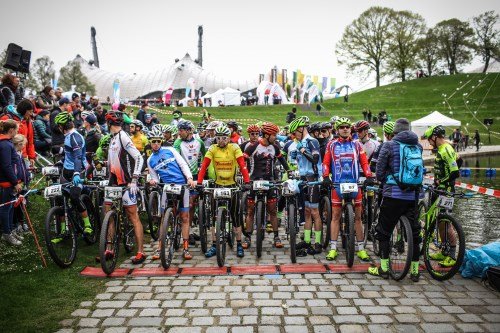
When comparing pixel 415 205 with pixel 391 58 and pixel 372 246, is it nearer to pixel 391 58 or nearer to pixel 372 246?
pixel 372 246

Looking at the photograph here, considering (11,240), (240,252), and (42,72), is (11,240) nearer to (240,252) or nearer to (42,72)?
(240,252)

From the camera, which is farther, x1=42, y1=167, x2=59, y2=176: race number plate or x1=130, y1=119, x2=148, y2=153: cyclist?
x1=130, y1=119, x2=148, y2=153: cyclist

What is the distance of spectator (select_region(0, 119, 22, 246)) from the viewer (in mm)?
6645

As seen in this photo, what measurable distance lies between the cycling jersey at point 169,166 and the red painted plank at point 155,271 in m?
1.53

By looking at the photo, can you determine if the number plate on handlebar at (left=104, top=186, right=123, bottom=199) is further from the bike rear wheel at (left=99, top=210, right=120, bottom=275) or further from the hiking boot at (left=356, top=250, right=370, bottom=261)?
the hiking boot at (left=356, top=250, right=370, bottom=261)

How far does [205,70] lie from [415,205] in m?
87.1

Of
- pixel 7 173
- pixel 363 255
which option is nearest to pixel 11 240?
pixel 7 173

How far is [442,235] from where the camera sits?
6297mm

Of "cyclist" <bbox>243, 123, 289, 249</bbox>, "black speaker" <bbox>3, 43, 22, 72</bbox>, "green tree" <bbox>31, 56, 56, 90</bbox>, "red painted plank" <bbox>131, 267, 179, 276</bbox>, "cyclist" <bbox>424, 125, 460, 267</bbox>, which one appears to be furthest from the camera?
"green tree" <bbox>31, 56, 56, 90</bbox>

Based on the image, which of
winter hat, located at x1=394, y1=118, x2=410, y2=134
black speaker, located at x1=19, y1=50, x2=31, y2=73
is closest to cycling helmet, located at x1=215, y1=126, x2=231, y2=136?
winter hat, located at x1=394, y1=118, x2=410, y2=134

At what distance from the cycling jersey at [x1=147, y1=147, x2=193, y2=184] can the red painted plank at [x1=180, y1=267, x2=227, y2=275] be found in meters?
1.57

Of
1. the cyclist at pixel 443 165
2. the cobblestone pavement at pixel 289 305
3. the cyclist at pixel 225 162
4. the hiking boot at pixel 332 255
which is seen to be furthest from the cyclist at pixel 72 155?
the cyclist at pixel 443 165

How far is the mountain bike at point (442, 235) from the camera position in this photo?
597cm

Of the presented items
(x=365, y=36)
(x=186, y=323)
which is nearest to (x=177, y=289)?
(x=186, y=323)
